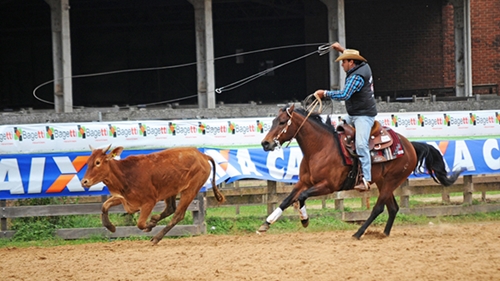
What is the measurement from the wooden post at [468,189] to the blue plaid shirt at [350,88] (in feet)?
19.9

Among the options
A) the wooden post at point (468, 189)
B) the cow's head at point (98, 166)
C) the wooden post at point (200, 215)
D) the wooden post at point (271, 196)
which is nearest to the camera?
the cow's head at point (98, 166)

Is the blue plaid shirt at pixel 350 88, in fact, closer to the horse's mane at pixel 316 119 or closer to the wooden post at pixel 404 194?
the horse's mane at pixel 316 119

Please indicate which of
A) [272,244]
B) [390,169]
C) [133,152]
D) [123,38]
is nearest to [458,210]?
[390,169]

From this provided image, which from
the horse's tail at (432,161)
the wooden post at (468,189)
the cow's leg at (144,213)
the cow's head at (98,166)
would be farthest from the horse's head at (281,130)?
the wooden post at (468,189)

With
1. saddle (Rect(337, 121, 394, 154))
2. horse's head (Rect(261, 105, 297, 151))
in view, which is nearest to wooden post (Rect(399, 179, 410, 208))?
saddle (Rect(337, 121, 394, 154))

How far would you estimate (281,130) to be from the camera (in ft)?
40.2

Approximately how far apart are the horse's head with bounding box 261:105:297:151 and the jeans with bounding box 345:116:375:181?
42.7 inches

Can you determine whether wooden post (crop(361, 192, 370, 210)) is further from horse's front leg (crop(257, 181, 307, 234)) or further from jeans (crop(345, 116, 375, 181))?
horse's front leg (crop(257, 181, 307, 234))

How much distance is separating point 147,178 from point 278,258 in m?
3.04

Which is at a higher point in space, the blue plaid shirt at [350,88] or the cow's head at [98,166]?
the blue plaid shirt at [350,88]

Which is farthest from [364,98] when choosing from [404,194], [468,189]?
[468,189]

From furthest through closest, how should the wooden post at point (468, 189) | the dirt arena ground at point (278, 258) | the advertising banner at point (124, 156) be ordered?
1. the wooden post at point (468, 189)
2. the advertising banner at point (124, 156)
3. the dirt arena ground at point (278, 258)

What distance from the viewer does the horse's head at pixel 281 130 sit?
1213cm

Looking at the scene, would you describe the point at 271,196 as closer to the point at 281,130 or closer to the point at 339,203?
the point at 339,203
